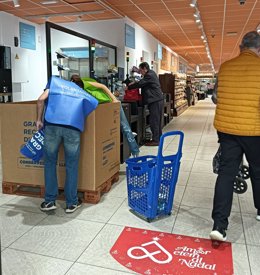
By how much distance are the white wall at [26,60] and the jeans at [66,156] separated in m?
6.11

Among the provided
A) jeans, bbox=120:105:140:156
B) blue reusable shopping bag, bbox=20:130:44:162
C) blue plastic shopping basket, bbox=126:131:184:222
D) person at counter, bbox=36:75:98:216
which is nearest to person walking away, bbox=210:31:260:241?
blue plastic shopping basket, bbox=126:131:184:222

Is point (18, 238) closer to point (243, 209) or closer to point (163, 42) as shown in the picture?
point (243, 209)

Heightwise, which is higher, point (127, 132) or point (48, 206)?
point (127, 132)

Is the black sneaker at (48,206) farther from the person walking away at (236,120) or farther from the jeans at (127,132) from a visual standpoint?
the jeans at (127,132)

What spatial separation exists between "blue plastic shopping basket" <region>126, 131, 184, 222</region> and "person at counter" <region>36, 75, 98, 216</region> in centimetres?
55

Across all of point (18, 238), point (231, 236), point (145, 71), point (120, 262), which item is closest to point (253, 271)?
point (231, 236)

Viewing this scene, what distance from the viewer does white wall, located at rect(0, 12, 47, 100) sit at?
8227 mm

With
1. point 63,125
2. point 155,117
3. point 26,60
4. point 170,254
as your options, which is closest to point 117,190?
point 63,125

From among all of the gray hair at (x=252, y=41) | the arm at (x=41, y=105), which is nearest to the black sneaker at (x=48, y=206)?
the arm at (x=41, y=105)

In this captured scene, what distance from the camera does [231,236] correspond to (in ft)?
8.68

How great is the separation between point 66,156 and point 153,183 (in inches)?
34.0

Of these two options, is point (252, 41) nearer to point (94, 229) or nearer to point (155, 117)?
point (94, 229)

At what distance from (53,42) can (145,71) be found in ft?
14.7

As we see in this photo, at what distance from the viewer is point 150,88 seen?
627 centimetres
